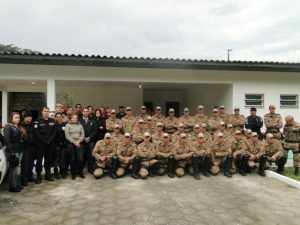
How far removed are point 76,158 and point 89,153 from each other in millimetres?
437

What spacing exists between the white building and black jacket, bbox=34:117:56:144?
9.17ft

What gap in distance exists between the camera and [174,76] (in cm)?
1077

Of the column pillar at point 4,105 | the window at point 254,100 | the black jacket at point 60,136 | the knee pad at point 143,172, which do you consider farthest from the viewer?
the column pillar at point 4,105

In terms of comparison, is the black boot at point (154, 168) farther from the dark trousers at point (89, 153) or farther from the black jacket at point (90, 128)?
the black jacket at point (90, 128)

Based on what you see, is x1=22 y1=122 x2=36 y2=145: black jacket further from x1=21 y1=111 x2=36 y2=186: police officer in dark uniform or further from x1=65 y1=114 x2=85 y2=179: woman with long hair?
x1=65 y1=114 x2=85 y2=179: woman with long hair

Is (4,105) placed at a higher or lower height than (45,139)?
higher

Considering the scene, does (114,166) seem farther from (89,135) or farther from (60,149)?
(60,149)

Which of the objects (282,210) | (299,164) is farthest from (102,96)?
(282,210)

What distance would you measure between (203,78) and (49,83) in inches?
206

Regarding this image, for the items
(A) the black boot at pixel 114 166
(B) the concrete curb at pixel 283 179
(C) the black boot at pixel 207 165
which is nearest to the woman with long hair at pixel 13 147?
(A) the black boot at pixel 114 166

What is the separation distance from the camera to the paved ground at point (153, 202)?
4965 mm

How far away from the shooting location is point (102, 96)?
15.1 m

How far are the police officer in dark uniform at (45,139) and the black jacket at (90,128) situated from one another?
0.95 meters

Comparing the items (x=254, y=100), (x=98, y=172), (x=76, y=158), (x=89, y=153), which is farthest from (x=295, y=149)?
(x=76, y=158)
